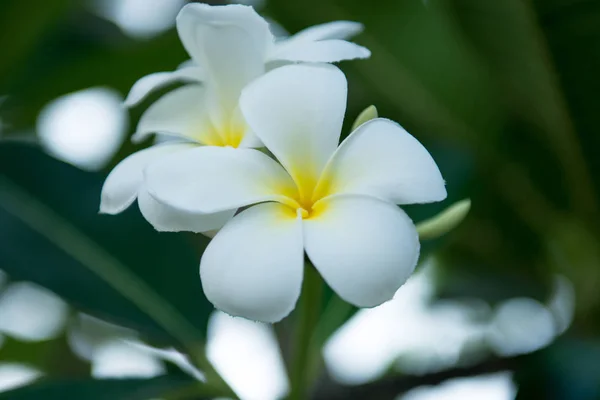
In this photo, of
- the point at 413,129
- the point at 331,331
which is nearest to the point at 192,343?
the point at 331,331

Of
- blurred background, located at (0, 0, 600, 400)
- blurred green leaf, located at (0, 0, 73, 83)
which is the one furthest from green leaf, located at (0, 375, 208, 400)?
blurred green leaf, located at (0, 0, 73, 83)

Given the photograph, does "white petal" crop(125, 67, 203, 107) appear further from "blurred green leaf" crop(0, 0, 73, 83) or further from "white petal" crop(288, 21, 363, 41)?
"blurred green leaf" crop(0, 0, 73, 83)

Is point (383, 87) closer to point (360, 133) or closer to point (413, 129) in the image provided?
point (413, 129)

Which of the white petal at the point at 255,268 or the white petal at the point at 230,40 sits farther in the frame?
the white petal at the point at 230,40

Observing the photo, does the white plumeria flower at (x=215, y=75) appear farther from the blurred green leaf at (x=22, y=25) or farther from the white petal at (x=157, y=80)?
the blurred green leaf at (x=22, y=25)

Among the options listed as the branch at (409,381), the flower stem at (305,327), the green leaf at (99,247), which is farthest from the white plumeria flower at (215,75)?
the branch at (409,381)

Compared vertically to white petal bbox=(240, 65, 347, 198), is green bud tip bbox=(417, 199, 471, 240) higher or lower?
lower
